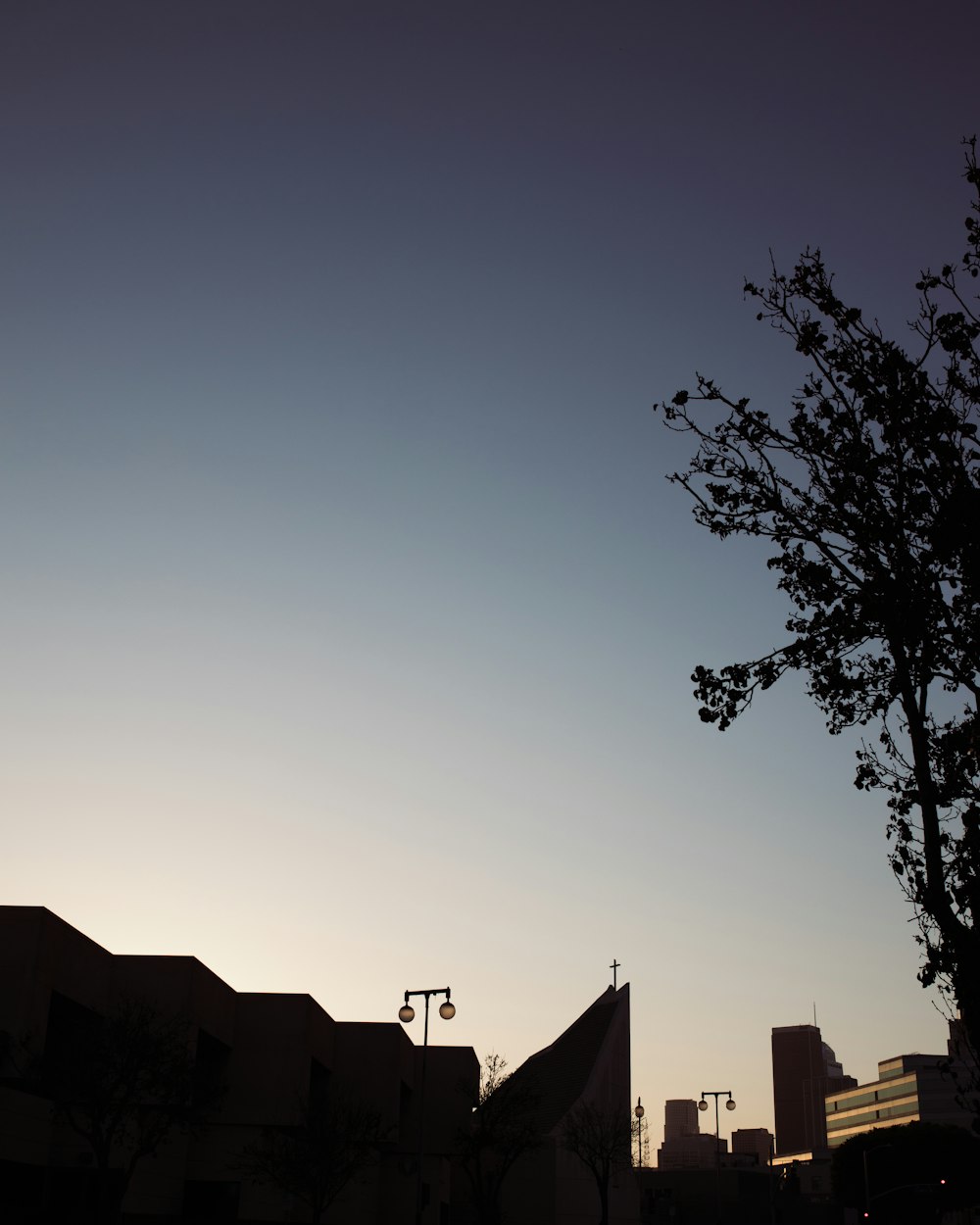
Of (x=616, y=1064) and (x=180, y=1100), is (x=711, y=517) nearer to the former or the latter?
(x=180, y=1100)

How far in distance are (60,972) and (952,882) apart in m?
25.7

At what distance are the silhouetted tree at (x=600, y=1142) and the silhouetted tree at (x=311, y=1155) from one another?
1934 cm

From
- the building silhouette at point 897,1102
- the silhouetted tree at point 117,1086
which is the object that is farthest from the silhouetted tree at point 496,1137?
the building silhouette at point 897,1102

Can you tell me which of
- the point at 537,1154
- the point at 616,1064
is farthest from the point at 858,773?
the point at 616,1064

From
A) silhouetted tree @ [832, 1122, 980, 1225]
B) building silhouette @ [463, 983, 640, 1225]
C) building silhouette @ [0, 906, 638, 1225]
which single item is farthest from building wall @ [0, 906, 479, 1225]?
silhouetted tree @ [832, 1122, 980, 1225]

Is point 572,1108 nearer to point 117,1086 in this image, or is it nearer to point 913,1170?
point 913,1170

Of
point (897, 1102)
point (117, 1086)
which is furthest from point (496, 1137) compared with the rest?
point (897, 1102)

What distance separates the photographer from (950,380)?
477 inches

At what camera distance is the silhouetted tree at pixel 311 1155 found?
4022cm

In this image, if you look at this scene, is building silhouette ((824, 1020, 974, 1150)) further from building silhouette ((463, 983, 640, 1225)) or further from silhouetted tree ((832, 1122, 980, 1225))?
building silhouette ((463, 983, 640, 1225))

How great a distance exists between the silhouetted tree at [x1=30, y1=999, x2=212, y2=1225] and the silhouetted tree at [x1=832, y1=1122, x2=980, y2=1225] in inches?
1994

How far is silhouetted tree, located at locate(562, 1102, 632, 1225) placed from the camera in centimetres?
5859

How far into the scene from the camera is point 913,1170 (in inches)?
2904

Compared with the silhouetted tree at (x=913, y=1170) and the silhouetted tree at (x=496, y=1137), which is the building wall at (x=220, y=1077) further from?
A: the silhouetted tree at (x=913, y=1170)
